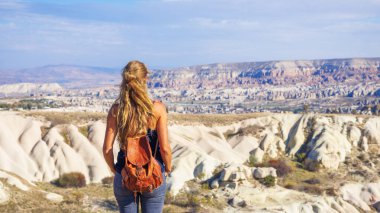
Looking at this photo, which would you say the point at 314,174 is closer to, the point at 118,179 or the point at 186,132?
the point at 186,132

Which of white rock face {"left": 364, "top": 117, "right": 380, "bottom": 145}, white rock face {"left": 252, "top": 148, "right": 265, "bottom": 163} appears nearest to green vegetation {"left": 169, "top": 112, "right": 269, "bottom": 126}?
white rock face {"left": 252, "top": 148, "right": 265, "bottom": 163}

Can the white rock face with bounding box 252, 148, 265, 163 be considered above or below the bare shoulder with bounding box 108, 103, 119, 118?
below

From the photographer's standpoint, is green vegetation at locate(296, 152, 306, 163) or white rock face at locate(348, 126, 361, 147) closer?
green vegetation at locate(296, 152, 306, 163)

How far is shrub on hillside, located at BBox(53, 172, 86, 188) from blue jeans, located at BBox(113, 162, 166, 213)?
28931mm

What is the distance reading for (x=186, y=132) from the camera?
158 ft

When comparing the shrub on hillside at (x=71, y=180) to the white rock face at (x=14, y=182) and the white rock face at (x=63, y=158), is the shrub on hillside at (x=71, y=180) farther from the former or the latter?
the white rock face at (x=14, y=182)

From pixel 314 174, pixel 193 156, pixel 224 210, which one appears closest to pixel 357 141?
pixel 314 174

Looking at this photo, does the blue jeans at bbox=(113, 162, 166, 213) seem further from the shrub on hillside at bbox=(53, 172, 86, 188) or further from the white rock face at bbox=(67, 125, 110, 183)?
the white rock face at bbox=(67, 125, 110, 183)

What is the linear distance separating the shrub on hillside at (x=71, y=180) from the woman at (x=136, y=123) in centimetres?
2907

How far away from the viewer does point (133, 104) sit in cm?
535

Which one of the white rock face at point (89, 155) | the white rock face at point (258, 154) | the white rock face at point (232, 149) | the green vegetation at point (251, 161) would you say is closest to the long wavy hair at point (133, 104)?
the white rock face at point (232, 149)

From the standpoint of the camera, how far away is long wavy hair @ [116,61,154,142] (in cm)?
526

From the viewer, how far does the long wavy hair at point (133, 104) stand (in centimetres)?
526

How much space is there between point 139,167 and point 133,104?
71 centimetres
